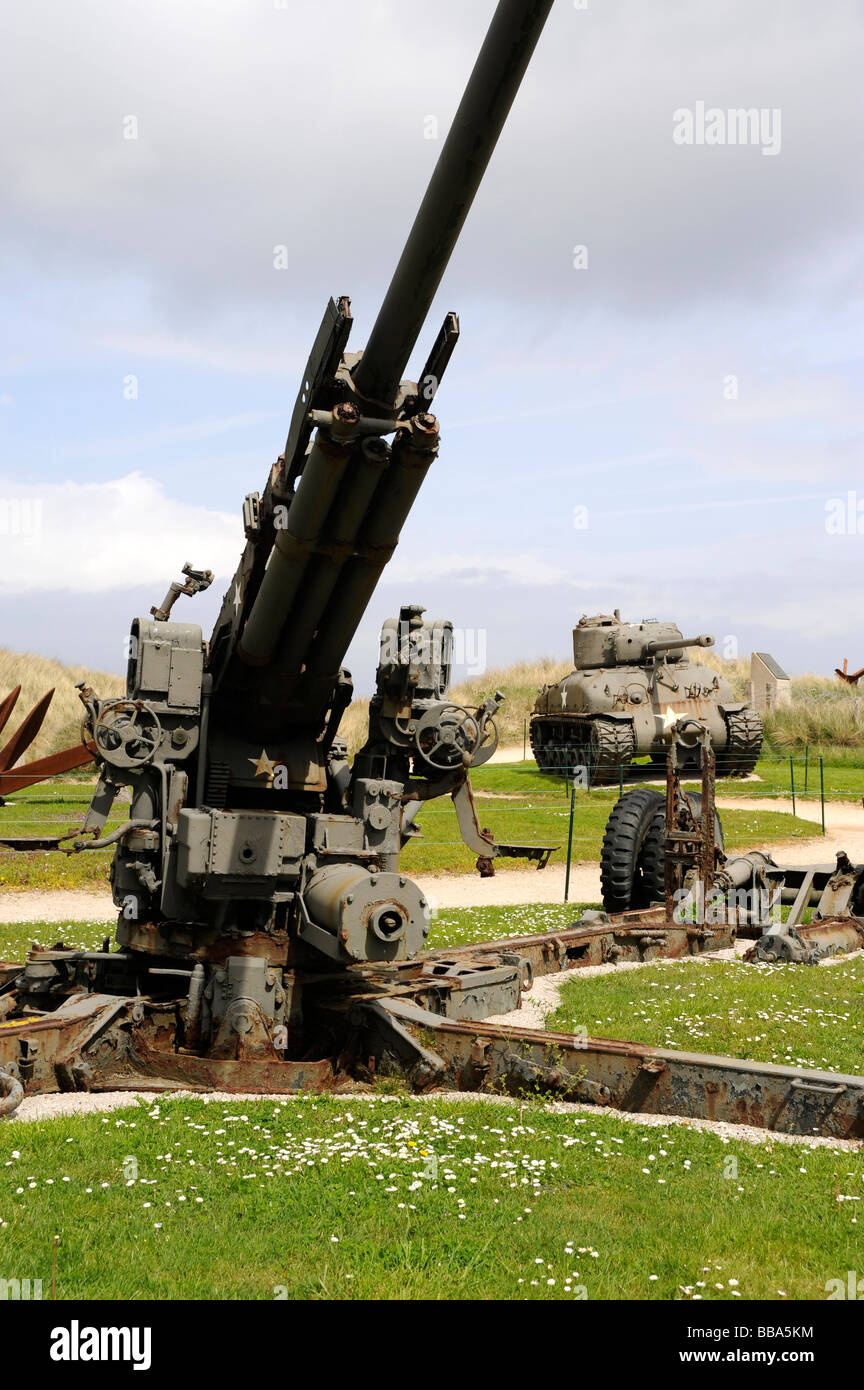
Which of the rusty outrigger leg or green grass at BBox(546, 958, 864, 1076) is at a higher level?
the rusty outrigger leg

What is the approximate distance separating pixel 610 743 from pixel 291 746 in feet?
59.1

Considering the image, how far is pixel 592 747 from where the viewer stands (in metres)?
24.4

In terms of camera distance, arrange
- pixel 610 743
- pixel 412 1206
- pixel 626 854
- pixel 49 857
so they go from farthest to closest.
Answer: pixel 610 743
pixel 49 857
pixel 626 854
pixel 412 1206

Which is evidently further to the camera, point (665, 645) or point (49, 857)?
point (665, 645)

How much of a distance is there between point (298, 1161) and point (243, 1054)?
1.24 meters

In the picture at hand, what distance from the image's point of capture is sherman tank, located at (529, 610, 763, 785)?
81.5 ft

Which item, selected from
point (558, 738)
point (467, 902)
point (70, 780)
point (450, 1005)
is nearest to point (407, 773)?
point (450, 1005)

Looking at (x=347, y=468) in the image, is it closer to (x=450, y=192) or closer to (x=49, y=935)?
(x=450, y=192)

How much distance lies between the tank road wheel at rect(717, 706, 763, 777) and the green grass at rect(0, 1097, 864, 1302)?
21185mm

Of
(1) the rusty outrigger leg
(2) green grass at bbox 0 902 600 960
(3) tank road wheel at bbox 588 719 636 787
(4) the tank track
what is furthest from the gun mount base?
(3) tank road wheel at bbox 588 719 636 787

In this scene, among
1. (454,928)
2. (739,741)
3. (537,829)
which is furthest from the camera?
(739,741)

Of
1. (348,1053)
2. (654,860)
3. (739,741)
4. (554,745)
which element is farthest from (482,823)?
(348,1053)

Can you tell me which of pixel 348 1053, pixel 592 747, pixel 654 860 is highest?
pixel 592 747

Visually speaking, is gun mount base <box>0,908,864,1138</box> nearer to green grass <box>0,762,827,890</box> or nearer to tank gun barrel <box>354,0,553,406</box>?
tank gun barrel <box>354,0,553,406</box>
